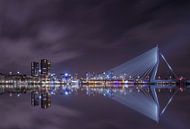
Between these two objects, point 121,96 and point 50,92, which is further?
point 50,92

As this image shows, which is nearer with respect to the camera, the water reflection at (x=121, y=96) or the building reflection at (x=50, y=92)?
the water reflection at (x=121, y=96)

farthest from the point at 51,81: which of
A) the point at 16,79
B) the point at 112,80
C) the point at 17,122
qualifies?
the point at 17,122

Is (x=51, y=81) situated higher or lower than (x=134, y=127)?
higher

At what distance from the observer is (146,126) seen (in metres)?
16.0

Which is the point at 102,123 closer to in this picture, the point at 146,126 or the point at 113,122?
the point at 113,122

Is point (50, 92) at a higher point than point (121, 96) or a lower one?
higher

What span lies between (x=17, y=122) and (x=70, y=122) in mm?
2585

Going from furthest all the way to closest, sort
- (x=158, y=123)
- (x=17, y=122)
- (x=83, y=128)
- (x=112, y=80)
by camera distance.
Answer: (x=112, y=80)
(x=17, y=122)
(x=158, y=123)
(x=83, y=128)

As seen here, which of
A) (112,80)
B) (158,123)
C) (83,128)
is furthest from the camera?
(112,80)

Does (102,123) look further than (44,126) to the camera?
Yes

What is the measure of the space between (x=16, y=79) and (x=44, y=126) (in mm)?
173720

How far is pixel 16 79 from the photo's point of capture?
609 feet

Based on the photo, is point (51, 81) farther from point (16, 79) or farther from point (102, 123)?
point (102, 123)

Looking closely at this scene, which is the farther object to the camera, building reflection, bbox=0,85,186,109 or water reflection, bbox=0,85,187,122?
building reflection, bbox=0,85,186,109
